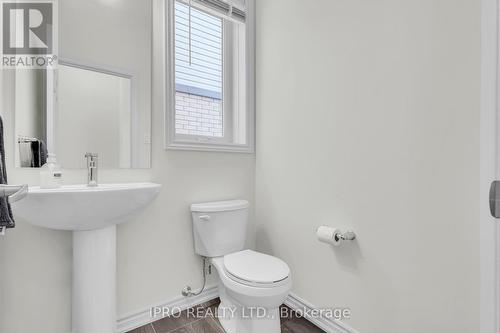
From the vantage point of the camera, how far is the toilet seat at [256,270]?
1.24m

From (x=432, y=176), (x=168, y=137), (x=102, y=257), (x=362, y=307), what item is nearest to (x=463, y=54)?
(x=432, y=176)

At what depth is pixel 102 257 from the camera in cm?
125

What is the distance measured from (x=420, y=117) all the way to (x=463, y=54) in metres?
0.26

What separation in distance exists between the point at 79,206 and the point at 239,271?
783 mm

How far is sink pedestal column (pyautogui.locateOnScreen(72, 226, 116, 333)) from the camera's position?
Answer: 1227mm

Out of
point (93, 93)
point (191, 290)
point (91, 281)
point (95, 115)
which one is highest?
point (93, 93)

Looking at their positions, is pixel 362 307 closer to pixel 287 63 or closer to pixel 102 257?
pixel 102 257

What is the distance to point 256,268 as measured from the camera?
1358 millimetres

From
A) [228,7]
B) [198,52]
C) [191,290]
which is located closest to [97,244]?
[191,290]

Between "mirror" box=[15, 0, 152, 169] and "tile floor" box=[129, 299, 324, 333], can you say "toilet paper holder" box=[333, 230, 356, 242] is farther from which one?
"mirror" box=[15, 0, 152, 169]

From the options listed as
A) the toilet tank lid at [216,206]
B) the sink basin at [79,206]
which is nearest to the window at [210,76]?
the toilet tank lid at [216,206]

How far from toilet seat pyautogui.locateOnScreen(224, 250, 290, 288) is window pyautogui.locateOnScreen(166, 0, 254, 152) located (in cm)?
77

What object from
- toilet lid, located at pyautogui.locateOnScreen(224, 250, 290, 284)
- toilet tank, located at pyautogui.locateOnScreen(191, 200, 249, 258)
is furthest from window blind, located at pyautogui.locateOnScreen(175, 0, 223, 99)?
toilet lid, located at pyautogui.locateOnScreen(224, 250, 290, 284)

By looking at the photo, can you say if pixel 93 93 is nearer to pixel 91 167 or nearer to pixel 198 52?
pixel 91 167
